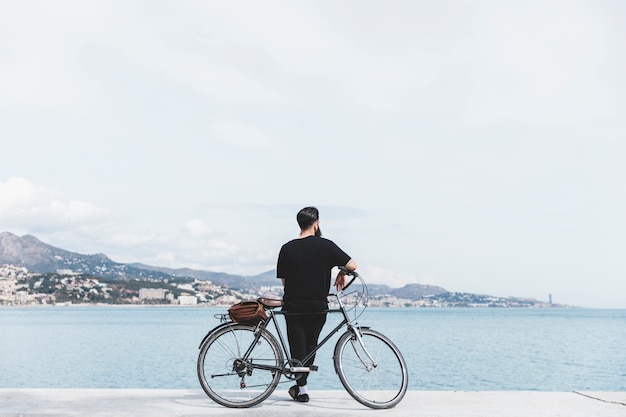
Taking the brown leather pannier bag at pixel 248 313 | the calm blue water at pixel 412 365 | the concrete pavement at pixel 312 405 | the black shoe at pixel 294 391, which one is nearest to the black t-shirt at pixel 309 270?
the brown leather pannier bag at pixel 248 313

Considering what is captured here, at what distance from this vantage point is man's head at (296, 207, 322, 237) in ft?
26.1

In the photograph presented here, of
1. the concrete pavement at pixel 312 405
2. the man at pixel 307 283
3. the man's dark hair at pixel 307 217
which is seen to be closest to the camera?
the concrete pavement at pixel 312 405

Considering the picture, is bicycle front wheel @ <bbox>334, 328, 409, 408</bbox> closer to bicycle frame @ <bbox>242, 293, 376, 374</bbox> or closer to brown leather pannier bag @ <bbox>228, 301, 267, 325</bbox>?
bicycle frame @ <bbox>242, 293, 376, 374</bbox>

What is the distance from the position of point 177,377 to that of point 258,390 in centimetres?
3180

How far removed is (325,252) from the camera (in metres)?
7.86

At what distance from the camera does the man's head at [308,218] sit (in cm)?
795

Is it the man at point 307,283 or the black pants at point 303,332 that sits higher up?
the man at point 307,283

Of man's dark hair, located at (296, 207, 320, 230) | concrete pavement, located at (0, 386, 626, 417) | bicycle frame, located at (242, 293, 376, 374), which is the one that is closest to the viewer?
concrete pavement, located at (0, 386, 626, 417)

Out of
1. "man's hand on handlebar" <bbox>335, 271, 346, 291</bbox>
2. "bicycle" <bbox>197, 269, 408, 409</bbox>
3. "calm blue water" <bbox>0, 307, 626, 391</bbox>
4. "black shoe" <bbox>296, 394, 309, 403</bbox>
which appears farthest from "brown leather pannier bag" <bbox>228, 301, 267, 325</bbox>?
"calm blue water" <bbox>0, 307, 626, 391</bbox>

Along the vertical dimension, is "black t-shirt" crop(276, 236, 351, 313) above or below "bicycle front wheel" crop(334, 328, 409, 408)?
above

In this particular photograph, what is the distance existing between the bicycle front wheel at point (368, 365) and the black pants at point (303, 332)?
0.27 metres

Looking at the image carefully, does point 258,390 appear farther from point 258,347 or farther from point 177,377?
point 177,377

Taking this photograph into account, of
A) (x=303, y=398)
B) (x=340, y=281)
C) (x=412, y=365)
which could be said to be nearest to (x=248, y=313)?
(x=340, y=281)

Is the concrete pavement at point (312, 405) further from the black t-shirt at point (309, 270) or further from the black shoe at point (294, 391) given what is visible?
the black t-shirt at point (309, 270)
